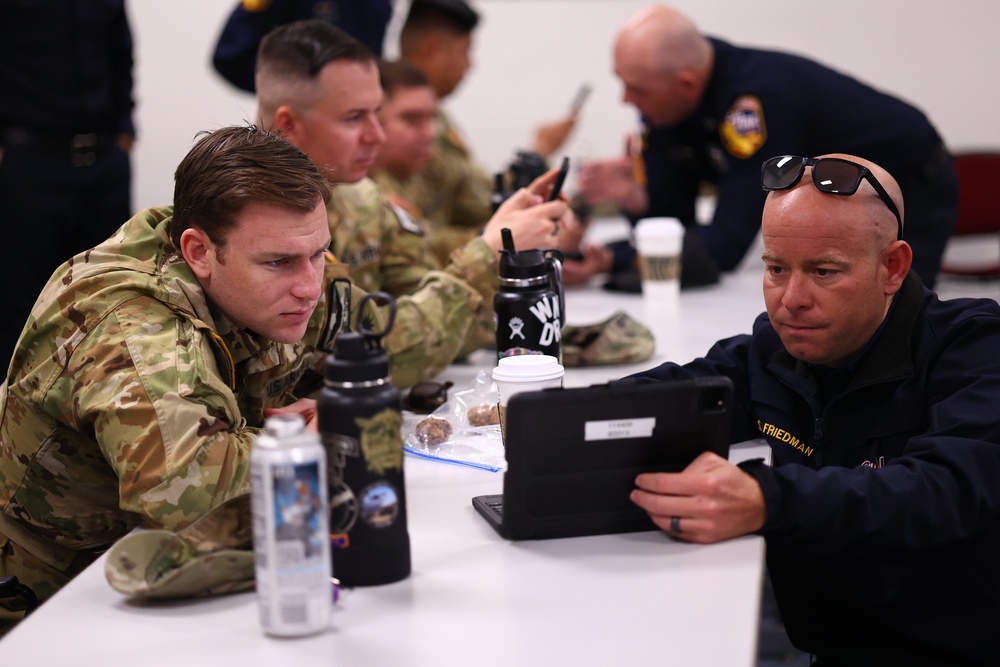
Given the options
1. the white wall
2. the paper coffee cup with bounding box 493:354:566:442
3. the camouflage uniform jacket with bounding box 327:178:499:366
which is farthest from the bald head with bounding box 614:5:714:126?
the paper coffee cup with bounding box 493:354:566:442

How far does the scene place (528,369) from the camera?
4.63 ft

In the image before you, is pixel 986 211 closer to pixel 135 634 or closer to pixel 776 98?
pixel 776 98

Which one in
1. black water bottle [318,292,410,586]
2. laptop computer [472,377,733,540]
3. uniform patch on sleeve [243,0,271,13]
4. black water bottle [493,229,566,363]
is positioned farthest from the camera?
uniform patch on sleeve [243,0,271,13]

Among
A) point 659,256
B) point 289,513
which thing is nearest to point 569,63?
point 659,256

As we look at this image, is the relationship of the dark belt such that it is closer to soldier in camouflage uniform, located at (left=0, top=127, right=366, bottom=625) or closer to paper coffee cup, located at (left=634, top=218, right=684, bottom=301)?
paper coffee cup, located at (left=634, top=218, right=684, bottom=301)

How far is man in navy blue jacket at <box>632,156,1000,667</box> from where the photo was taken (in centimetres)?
123

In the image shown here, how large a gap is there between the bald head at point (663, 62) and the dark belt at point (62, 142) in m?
1.76

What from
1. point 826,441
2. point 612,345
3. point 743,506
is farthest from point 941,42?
point 743,506

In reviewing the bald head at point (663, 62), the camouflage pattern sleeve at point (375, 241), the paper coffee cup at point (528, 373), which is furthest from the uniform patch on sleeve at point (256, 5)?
the paper coffee cup at point (528, 373)

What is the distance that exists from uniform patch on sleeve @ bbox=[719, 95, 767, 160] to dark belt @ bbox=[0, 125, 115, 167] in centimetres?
208

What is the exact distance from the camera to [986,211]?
3.79 meters

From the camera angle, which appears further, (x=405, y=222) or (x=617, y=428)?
(x=405, y=222)

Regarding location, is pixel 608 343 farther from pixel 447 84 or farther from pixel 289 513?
pixel 447 84

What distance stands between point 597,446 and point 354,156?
1300mm
